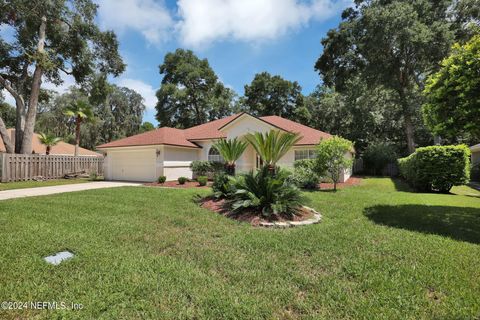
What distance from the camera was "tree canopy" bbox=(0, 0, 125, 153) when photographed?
68.8 ft

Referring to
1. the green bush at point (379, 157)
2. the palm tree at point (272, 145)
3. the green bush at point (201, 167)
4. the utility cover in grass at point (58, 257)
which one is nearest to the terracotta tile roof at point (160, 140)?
the green bush at point (201, 167)

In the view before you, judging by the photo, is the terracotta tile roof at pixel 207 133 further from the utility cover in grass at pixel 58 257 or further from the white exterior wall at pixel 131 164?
the utility cover in grass at pixel 58 257

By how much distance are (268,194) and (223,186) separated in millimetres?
2498

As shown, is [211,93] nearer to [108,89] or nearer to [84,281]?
[108,89]

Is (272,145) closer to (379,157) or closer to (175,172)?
(175,172)

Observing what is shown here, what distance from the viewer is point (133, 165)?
20562mm

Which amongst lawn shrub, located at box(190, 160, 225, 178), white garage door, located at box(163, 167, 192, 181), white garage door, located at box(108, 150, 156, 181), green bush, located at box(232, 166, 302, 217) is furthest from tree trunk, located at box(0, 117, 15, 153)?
green bush, located at box(232, 166, 302, 217)

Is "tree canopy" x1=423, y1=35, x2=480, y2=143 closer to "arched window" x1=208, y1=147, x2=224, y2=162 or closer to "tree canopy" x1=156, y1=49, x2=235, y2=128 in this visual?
"arched window" x1=208, y1=147, x2=224, y2=162

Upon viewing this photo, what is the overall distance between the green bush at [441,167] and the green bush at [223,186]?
1039 centimetres

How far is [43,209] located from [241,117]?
46.5 feet

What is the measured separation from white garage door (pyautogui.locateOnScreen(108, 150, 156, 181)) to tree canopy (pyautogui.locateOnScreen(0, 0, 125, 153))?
24.0 ft

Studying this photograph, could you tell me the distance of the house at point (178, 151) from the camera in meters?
18.8

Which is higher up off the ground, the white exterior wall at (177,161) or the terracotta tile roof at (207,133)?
the terracotta tile roof at (207,133)

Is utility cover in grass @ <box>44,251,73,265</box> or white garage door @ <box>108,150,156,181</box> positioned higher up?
white garage door @ <box>108,150,156,181</box>
